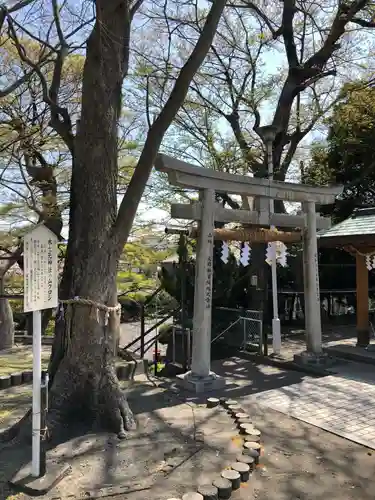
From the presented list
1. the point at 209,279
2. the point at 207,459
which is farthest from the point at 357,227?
the point at 207,459

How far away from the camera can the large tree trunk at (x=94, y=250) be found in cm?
589

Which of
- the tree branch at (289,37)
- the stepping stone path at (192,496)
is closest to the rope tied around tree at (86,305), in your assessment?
the stepping stone path at (192,496)

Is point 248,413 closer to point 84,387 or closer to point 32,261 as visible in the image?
point 84,387

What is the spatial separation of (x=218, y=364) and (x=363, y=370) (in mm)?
3163

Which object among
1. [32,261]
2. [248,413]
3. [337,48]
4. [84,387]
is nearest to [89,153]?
[32,261]

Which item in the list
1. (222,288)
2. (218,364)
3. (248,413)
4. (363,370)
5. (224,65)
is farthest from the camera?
(224,65)

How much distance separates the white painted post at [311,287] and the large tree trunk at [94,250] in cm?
513

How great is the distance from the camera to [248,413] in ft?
22.1

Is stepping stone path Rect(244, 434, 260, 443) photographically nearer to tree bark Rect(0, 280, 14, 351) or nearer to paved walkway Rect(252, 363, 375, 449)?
paved walkway Rect(252, 363, 375, 449)

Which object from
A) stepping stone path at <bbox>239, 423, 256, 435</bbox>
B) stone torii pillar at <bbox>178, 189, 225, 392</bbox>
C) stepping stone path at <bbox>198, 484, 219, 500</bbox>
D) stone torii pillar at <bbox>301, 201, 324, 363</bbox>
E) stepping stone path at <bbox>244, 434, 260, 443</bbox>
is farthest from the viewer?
stone torii pillar at <bbox>301, 201, 324, 363</bbox>

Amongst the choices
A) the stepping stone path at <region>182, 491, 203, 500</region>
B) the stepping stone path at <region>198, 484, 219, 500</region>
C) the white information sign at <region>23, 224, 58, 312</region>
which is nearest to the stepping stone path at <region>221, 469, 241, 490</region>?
the stepping stone path at <region>198, 484, 219, 500</region>

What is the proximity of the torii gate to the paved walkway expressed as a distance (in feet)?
3.39

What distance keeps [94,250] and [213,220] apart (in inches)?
117

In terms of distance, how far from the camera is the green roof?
34.3 ft
